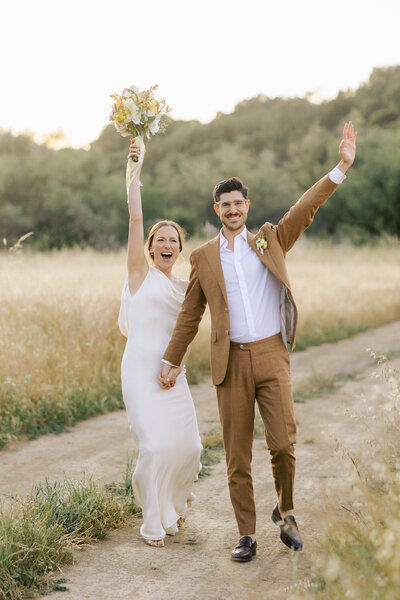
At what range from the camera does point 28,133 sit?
42844 millimetres

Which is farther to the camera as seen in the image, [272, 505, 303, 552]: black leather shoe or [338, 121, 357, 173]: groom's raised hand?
[338, 121, 357, 173]: groom's raised hand

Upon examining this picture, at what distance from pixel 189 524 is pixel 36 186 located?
105ft

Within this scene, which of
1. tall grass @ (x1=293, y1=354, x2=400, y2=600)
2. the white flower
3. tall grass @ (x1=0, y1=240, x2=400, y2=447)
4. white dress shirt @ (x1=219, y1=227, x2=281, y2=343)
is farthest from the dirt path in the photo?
the white flower

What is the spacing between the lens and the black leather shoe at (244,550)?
439 centimetres

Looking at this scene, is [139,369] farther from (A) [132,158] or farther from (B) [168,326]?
(A) [132,158]

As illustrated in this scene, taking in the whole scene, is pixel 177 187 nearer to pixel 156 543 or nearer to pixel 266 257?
pixel 266 257

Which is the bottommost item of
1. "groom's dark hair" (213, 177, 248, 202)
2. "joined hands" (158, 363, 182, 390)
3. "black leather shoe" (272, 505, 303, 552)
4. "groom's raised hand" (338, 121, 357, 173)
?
"black leather shoe" (272, 505, 303, 552)

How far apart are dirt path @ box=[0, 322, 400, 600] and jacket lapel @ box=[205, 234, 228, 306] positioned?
3.41ft

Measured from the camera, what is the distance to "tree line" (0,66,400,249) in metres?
33.7

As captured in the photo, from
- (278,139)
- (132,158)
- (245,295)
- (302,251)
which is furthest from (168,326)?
(278,139)

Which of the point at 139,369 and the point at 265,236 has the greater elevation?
the point at 265,236

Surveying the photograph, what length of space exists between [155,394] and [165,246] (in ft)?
3.36

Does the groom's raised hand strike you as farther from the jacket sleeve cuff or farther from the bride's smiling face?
the bride's smiling face

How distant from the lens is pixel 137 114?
5.16 meters
